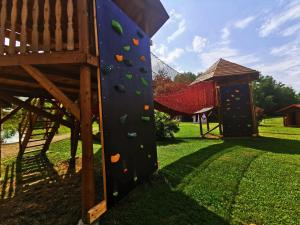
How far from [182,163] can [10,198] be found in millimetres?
3963

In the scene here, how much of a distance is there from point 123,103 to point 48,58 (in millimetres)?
1357

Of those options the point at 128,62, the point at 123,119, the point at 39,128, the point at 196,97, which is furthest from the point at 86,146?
the point at 196,97

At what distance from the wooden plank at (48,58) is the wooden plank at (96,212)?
2.00 metres

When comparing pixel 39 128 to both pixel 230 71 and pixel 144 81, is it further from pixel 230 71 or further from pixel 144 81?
pixel 230 71

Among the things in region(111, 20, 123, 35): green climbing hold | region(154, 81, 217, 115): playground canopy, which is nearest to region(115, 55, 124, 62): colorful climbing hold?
region(111, 20, 123, 35): green climbing hold

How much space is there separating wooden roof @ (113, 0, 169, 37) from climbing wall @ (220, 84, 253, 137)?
672 centimetres

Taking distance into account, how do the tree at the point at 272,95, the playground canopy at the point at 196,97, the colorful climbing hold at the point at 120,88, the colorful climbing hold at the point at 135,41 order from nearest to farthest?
the colorful climbing hold at the point at 120,88 → the colorful climbing hold at the point at 135,41 → the playground canopy at the point at 196,97 → the tree at the point at 272,95

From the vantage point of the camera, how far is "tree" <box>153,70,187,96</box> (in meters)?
27.4

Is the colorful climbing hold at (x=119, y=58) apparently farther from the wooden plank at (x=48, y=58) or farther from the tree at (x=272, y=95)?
the tree at (x=272, y=95)

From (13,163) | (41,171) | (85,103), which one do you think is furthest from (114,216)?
(13,163)

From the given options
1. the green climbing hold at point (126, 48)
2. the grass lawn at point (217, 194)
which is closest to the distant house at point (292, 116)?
the grass lawn at point (217, 194)

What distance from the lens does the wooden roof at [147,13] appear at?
4.46 m

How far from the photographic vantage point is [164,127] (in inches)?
412

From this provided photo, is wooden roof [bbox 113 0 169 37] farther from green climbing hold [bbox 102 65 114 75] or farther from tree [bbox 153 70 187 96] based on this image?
tree [bbox 153 70 187 96]
